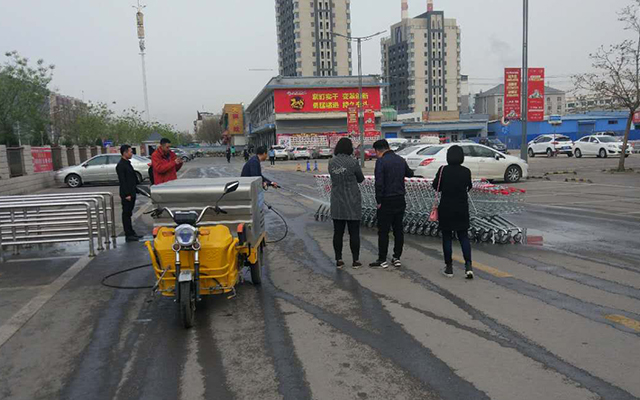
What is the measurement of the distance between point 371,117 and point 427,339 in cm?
3394

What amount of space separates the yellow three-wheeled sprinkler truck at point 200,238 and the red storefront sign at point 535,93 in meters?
24.5

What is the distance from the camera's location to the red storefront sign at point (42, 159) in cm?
2523

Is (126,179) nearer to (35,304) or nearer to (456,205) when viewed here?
(35,304)

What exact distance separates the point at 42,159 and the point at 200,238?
964 inches

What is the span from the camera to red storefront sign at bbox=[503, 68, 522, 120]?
28109 mm

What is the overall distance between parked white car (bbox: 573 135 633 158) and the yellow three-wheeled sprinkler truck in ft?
120

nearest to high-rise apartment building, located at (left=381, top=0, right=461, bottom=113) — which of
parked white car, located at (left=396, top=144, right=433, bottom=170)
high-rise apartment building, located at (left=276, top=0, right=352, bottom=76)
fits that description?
high-rise apartment building, located at (left=276, top=0, right=352, bottom=76)

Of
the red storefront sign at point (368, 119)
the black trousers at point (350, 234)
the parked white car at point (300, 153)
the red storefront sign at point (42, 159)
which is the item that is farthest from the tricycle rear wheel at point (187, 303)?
the parked white car at point (300, 153)

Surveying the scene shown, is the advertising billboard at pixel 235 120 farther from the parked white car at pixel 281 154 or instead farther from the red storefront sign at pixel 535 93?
the red storefront sign at pixel 535 93

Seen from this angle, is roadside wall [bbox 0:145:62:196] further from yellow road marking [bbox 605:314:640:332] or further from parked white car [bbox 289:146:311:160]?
parked white car [bbox 289:146:311:160]

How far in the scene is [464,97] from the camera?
17138 centimetres

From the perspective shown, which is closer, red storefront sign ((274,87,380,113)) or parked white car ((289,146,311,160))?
parked white car ((289,146,311,160))

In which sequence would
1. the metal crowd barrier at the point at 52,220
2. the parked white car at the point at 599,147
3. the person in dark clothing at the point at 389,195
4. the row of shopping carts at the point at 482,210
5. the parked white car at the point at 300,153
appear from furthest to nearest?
the parked white car at the point at 300,153 < the parked white car at the point at 599,147 < the row of shopping carts at the point at 482,210 < the metal crowd barrier at the point at 52,220 < the person in dark clothing at the point at 389,195

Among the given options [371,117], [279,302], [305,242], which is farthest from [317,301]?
[371,117]
